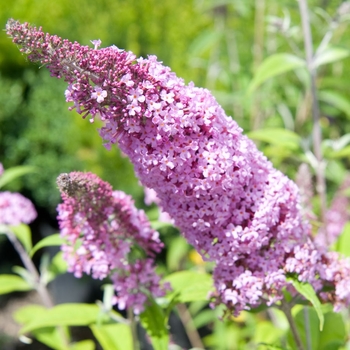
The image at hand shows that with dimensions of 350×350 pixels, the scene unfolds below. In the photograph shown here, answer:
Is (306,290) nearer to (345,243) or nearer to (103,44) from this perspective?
(345,243)

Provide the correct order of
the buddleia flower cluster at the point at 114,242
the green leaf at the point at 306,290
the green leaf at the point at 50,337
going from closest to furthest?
the green leaf at the point at 306,290 < the buddleia flower cluster at the point at 114,242 < the green leaf at the point at 50,337

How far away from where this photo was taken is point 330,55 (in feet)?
7.30

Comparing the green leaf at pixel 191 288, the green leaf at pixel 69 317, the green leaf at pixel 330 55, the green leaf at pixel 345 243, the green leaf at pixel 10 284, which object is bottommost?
the green leaf at pixel 69 317

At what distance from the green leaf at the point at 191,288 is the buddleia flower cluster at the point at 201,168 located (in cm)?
14

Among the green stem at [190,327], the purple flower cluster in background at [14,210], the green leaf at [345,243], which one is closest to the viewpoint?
the green leaf at [345,243]

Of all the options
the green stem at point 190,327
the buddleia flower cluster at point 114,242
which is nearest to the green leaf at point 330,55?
the buddleia flower cluster at point 114,242

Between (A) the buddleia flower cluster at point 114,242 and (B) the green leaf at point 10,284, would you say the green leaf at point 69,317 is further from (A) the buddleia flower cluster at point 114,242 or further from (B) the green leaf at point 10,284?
(B) the green leaf at point 10,284

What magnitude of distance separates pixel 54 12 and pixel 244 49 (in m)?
2.12

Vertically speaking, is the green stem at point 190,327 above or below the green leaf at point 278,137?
below

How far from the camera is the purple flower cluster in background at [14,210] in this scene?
2223mm

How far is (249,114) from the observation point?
3801mm

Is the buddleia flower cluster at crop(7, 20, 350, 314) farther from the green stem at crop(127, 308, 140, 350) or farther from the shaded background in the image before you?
the shaded background

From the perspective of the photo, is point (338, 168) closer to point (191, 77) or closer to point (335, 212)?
point (335, 212)

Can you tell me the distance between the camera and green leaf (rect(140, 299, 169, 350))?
151 centimetres
